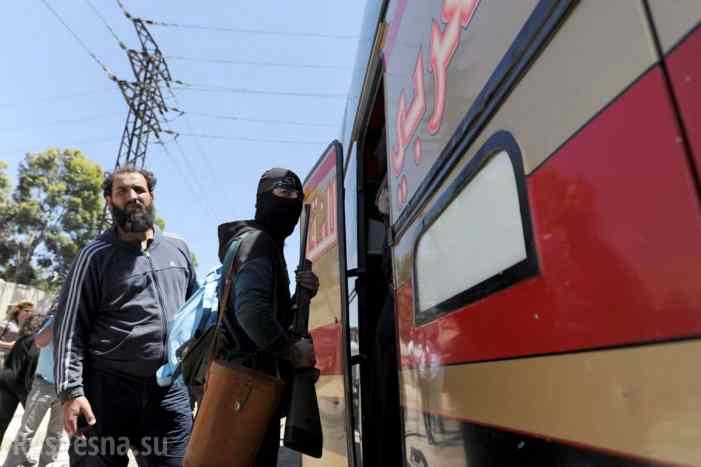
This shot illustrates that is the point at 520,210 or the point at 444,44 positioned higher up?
the point at 444,44

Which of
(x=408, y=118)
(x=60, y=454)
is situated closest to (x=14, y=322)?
(x=60, y=454)

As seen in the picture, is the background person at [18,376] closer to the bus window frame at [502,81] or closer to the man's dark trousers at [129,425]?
the man's dark trousers at [129,425]

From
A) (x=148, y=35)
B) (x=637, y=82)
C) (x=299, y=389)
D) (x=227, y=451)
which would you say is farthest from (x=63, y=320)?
(x=148, y=35)

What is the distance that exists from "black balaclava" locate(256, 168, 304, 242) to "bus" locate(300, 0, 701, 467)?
0.60m

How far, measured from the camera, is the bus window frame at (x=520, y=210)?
32.0 inches

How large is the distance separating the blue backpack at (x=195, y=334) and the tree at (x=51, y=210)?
2575 cm

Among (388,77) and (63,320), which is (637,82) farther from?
(63,320)

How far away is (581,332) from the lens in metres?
0.67

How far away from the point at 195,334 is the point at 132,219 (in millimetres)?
665

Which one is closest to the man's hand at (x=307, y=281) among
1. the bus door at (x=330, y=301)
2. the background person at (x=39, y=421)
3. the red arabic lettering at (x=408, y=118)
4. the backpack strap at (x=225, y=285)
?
the bus door at (x=330, y=301)

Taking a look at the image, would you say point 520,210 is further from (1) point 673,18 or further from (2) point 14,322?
(2) point 14,322

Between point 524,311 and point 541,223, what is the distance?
15 cm

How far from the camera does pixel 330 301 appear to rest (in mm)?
2543

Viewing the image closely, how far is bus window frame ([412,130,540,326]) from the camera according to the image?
814 mm
